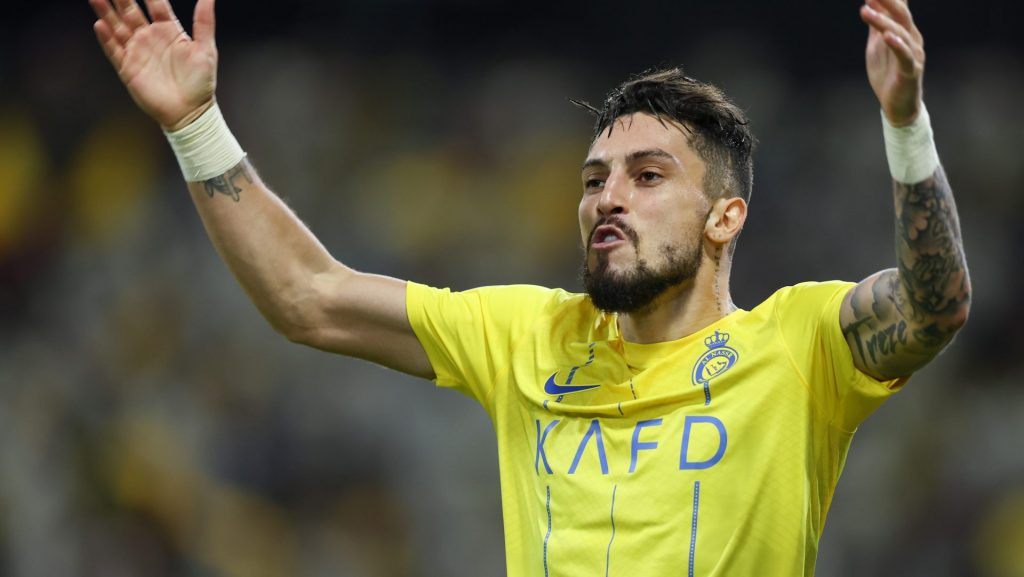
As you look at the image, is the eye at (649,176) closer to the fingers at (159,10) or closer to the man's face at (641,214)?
the man's face at (641,214)

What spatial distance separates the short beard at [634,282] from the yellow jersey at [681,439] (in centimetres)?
13

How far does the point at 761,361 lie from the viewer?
292cm

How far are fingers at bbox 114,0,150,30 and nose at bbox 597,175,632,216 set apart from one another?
1292 millimetres

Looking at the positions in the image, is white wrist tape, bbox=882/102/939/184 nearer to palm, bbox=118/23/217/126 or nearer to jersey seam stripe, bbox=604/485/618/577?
jersey seam stripe, bbox=604/485/618/577

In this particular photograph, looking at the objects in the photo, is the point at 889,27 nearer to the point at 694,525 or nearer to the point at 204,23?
the point at 694,525

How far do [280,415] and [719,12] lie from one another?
341 centimetres

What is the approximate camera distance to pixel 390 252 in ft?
22.7

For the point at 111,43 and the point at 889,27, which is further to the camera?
the point at 111,43

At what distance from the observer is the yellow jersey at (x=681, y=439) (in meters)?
2.78

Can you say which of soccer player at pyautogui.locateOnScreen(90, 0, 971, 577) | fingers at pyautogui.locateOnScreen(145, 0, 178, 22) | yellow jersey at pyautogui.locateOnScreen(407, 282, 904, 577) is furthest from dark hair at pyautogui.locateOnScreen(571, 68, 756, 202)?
fingers at pyautogui.locateOnScreen(145, 0, 178, 22)

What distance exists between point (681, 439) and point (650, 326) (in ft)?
1.50

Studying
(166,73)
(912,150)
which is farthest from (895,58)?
(166,73)

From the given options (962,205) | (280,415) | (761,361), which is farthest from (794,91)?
(761,361)

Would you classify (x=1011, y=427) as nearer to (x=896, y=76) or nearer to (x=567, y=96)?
A: (x=567, y=96)
